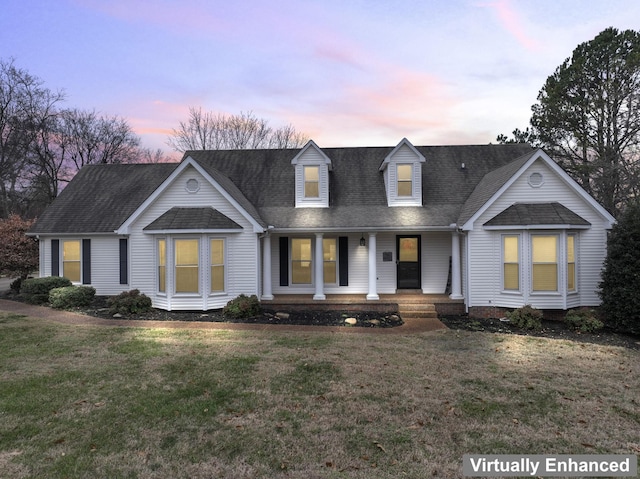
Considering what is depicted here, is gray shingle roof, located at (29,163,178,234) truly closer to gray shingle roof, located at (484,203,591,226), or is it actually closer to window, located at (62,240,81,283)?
window, located at (62,240,81,283)

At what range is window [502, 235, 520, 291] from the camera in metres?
11.8

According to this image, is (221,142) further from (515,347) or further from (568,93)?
(515,347)

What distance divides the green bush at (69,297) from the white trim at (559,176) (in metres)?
14.8

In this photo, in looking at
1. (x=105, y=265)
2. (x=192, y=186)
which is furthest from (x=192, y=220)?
(x=105, y=265)

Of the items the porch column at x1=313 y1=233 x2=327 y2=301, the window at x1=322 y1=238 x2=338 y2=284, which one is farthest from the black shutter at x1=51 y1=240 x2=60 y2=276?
the window at x1=322 y1=238 x2=338 y2=284

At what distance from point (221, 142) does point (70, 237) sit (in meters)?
22.7

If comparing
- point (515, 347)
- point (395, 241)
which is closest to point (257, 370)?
point (515, 347)

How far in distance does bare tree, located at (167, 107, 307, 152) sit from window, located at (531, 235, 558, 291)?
2826 centimetres

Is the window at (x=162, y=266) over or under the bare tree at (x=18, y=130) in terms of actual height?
under

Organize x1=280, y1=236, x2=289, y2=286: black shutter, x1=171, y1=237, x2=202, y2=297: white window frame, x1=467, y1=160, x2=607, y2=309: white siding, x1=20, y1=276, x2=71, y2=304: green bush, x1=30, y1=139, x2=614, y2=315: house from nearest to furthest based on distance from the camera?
x1=467, y1=160, x2=607, y2=309: white siding, x1=30, y1=139, x2=614, y2=315: house, x1=171, y1=237, x2=202, y2=297: white window frame, x1=20, y1=276, x2=71, y2=304: green bush, x1=280, y1=236, x2=289, y2=286: black shutter

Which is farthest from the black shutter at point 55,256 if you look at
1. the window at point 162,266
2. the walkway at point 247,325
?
the window at point 162,266

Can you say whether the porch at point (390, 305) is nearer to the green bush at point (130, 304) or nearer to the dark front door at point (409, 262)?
the dark front door at point (409, 262)

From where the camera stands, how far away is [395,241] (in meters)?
14.6

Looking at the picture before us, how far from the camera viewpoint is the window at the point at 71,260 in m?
15.5
